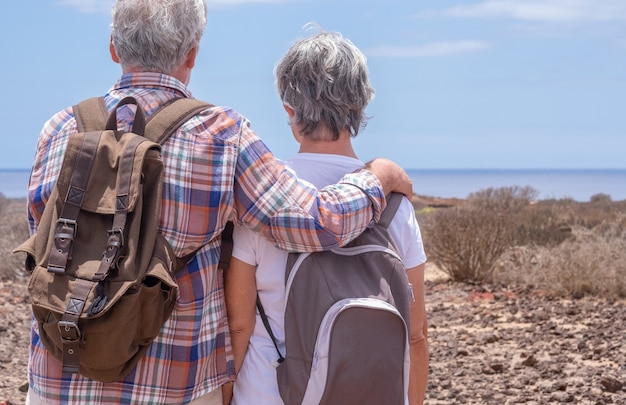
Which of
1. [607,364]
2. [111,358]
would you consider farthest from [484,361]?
[111,358]

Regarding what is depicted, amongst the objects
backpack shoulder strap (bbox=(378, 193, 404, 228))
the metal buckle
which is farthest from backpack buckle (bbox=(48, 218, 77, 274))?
backpack shoulder strap (bbox=(378, 193, 404, 228))

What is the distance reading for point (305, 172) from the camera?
2.67 meters

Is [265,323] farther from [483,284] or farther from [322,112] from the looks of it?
[483,284]

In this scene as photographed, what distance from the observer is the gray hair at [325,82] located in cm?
260

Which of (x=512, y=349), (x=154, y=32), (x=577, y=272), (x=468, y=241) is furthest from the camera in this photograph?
(x=468, y=241)

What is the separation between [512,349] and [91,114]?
18.9 feet

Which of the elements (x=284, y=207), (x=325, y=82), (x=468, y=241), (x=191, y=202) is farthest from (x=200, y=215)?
(x=468, y=241)

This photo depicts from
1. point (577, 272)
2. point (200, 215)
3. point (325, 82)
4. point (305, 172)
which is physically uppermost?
point (325, 82)

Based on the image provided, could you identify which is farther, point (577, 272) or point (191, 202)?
point (577, 272)

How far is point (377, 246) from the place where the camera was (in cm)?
254

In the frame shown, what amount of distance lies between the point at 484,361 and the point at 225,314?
4.91 meters

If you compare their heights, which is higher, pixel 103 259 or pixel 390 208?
pixel 390 208

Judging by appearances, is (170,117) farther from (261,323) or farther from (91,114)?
(261,323)

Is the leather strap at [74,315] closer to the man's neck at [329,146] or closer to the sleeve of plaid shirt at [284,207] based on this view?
the sleeve of plaid shirt at [284,207]
